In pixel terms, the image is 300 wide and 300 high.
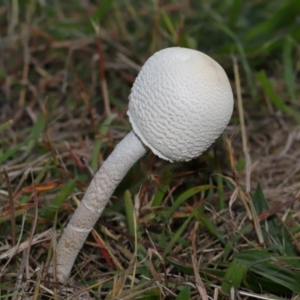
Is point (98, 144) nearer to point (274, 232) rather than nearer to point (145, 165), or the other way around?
point (145, 165)

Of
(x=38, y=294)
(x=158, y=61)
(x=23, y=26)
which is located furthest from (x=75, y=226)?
(x=23, y=26)

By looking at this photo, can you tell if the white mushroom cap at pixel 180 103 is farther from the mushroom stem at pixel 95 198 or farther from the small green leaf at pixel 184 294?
the small green leaf at pixel 184 294

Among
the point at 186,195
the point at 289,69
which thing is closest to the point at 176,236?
the point at 186,195

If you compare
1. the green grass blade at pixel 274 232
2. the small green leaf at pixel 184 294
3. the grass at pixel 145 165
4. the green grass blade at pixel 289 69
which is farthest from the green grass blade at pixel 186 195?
the green grass blade at pixel 289 69

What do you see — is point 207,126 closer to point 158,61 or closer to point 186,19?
point 158,61

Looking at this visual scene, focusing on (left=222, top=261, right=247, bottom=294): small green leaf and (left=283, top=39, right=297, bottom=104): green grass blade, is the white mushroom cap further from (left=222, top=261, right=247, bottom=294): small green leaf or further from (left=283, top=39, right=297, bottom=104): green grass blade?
(left=283, top=39, right=297, bottom=104): green grass blade

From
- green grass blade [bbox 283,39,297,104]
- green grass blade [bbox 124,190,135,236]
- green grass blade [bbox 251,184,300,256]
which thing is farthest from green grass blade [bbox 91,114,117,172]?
green grass blade [bbox 283,39,297,104]
